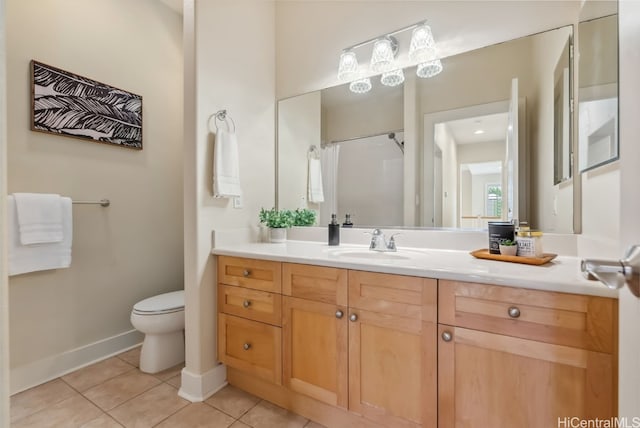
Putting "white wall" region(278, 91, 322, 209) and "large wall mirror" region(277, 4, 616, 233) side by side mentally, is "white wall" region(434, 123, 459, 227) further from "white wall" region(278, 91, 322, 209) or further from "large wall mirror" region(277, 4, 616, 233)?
"white wall" region(278, 91, 322, 209)

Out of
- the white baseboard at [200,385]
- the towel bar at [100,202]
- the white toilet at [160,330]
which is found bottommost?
the white baseboard at [200,385]

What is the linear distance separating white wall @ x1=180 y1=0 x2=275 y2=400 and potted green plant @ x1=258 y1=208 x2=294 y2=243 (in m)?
0.11

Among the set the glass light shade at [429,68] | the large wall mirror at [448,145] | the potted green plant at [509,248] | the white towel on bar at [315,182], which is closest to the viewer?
the potted green plant at [509,248]

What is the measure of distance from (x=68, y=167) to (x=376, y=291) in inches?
85.3

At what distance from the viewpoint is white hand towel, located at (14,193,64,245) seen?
64.8 inches

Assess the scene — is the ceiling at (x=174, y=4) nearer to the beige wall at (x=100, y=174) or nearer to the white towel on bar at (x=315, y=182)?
the beige wall at (x=100, y=174)

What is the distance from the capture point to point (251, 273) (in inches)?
61.7

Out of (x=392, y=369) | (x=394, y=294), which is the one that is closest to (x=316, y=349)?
(x=392, y=369)

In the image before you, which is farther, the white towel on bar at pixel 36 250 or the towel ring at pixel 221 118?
the towel ring at pixel 221 118

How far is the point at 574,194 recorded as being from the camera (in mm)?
1321

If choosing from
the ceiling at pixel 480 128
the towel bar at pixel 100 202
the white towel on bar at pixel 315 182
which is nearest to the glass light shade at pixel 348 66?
the white towel on bar at pixel 315 182

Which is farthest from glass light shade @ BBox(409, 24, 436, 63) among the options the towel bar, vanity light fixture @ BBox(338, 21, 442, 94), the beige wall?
the towel bar

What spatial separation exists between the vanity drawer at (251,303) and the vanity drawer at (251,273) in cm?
3

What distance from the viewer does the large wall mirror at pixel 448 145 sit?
4.67 ft
